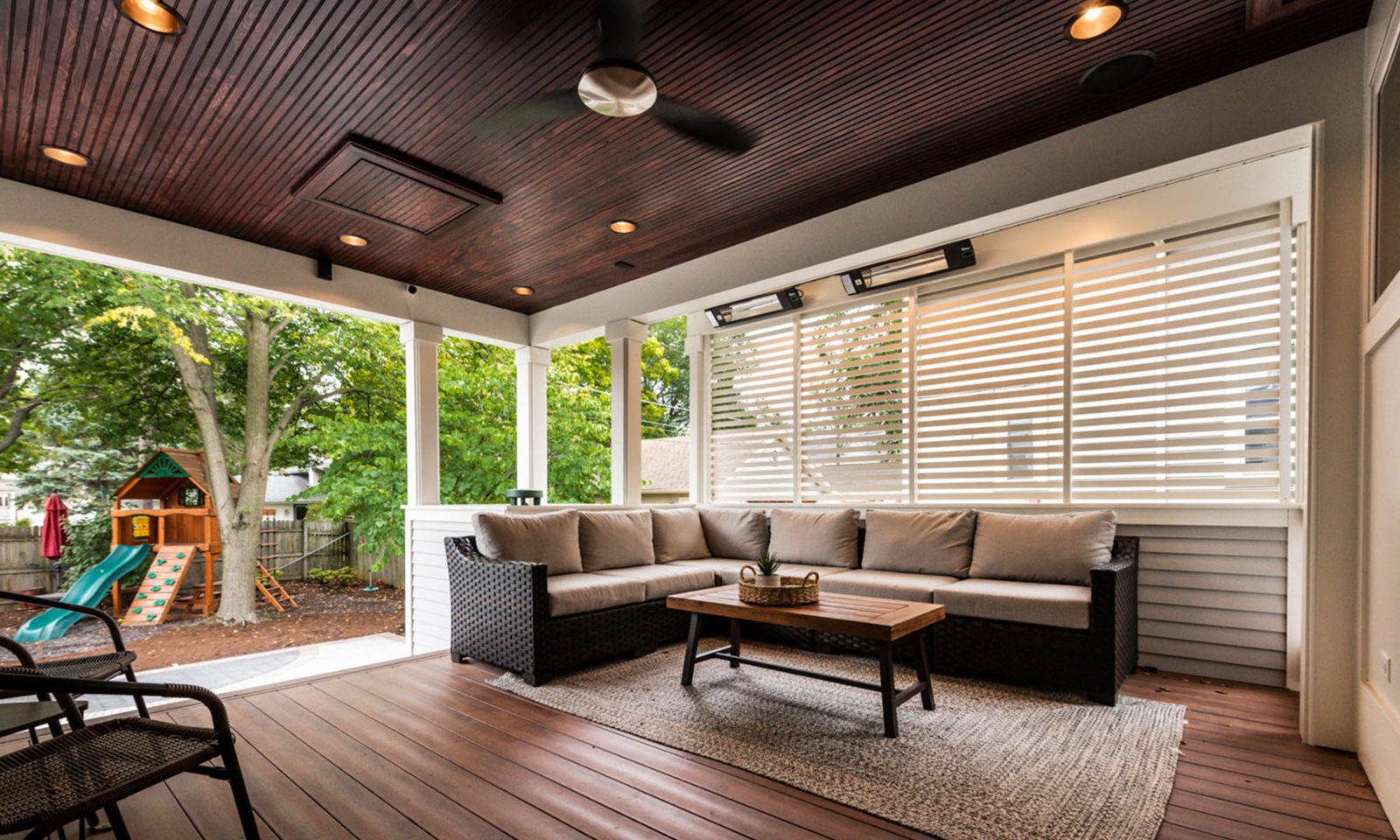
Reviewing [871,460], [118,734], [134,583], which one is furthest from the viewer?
[134,583]

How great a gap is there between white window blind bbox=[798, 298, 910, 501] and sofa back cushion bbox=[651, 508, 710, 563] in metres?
0.99

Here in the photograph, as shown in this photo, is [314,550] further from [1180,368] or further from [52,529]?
[1180,368]

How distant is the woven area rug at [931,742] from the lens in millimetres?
2107

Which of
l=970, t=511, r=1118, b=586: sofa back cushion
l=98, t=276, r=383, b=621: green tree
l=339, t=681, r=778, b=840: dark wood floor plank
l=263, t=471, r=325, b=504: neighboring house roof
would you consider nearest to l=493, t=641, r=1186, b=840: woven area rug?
l=339, t=681, r=778, b=840: dark wood floor plank

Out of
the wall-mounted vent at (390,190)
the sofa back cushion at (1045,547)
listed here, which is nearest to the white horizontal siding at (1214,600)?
the sofa back cushion at (1045,547)

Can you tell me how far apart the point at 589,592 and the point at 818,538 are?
1.77 m

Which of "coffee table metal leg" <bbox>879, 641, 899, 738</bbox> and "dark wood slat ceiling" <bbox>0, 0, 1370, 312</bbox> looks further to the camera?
"coffee table metal leg" <bbox>879, 641, 899, 738</bbox>

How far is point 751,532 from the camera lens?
203 inches

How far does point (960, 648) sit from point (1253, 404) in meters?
2.18

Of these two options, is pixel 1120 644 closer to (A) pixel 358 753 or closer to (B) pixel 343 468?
(A) pixel 358 753

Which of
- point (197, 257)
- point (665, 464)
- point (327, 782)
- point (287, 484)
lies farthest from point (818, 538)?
point (287, 484)

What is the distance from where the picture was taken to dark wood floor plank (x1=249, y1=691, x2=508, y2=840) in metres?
2.09

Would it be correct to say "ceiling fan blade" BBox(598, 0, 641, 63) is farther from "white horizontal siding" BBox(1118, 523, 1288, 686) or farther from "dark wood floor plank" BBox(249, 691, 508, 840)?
"white horizontal siding" BBox(1118, 523, 1288, 686)

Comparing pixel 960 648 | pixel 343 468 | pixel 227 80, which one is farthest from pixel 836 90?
pixel 343 468
